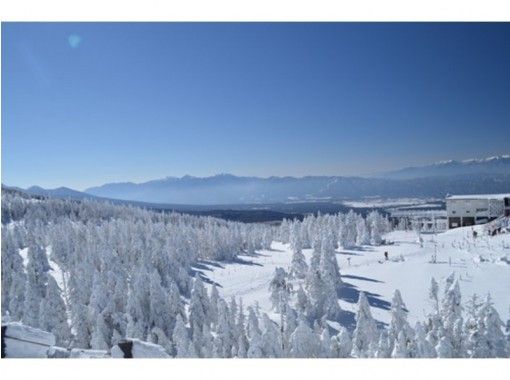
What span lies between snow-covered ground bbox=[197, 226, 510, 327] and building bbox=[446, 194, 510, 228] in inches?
36.9

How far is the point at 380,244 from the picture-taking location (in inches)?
1640

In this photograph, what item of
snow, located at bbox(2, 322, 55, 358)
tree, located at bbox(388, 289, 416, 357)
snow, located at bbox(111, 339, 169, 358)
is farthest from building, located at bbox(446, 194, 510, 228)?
snow, located at bbox(2, 322, 55, 358)

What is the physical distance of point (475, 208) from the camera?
29562 millimetres

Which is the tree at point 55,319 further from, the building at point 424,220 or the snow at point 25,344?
the building at point 424,220

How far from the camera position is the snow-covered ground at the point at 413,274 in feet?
66.0

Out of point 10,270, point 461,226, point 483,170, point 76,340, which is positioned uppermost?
point 483,170

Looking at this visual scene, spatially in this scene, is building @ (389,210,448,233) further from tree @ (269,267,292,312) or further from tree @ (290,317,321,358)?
tree @ (290,317,321,358)

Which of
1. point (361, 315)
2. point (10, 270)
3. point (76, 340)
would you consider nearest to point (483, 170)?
point (361, 315)

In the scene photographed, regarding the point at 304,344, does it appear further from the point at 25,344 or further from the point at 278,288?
the point at 278,288

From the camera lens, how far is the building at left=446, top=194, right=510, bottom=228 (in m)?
27.1

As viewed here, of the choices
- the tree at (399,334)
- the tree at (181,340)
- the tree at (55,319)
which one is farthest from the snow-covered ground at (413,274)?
the tree at (55,319)

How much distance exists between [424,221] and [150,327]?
98.5 ft

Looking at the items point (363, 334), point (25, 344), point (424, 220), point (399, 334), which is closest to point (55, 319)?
point (25, 344)
